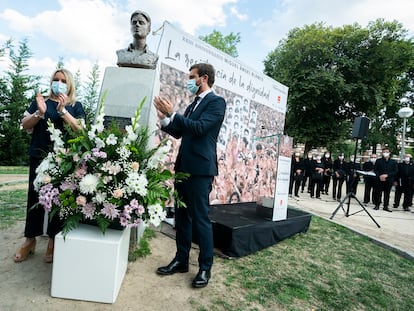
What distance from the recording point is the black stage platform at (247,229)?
3.07 m

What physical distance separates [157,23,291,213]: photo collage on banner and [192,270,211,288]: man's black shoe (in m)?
1.85

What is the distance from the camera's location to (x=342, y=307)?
227 cm

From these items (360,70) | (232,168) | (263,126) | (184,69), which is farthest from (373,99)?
(184,69)

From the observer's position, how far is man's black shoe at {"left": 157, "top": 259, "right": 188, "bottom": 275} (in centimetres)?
245

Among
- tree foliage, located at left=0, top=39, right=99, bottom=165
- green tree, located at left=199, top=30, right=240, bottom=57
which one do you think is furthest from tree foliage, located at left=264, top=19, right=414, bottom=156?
tree foliage, located at left=0, top=39, right=99, bottom=165

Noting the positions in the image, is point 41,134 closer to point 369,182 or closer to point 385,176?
point 385,176

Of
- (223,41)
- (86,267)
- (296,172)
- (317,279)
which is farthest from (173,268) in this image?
(223,41)

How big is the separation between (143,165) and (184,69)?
7.75 ft

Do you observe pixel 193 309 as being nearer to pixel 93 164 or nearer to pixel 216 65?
pixel 93 164

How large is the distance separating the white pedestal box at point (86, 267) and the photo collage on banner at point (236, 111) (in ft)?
6.78

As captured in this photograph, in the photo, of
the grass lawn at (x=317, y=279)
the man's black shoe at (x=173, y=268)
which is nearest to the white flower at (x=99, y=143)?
the man's black shoe at (x=173, y=268)

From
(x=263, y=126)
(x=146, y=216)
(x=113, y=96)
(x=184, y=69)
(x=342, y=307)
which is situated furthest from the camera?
(x=263, y=126)

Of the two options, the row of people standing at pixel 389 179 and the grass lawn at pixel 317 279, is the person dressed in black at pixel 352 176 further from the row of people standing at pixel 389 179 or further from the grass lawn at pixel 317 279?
the grass lawn at pixel 317 279

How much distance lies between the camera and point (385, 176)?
27.6 ft
